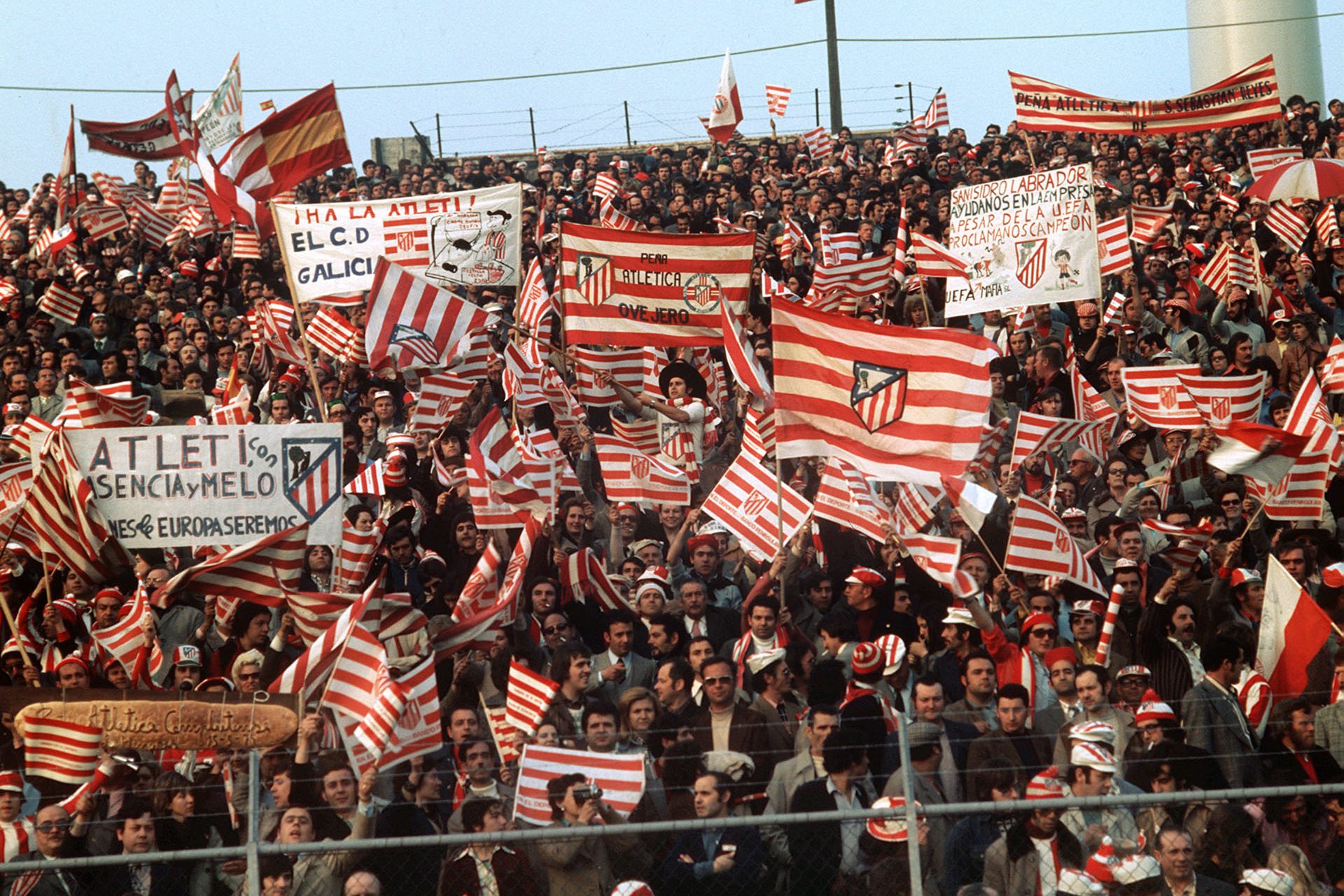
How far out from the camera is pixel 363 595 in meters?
8.84

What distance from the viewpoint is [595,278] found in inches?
532

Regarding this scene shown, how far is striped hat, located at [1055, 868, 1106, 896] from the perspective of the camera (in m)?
7.03

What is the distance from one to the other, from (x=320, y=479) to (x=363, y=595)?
167 cm

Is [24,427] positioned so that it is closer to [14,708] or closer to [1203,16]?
[14,708]

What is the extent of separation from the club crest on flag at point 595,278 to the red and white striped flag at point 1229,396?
14.2 ft

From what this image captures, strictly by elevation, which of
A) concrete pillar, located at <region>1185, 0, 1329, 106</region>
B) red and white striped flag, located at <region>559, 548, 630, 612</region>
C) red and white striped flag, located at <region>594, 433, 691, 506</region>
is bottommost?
red and white striped flag, located at <region>559, 548, 630, 612</region>

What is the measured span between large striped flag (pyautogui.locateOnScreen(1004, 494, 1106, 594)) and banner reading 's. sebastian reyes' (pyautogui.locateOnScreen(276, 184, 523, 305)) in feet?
18.3

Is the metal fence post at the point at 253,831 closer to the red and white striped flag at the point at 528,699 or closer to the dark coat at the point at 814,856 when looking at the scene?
the dark coat at the point at 814,856

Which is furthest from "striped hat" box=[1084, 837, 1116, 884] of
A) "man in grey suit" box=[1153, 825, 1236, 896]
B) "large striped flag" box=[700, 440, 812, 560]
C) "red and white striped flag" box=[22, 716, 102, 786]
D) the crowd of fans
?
"red and white striped flag" box=[22, 716, 102, 786]

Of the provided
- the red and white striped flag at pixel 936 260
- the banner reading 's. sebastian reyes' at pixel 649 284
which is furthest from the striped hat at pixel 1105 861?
the red and white striped flag at pixel 936 260

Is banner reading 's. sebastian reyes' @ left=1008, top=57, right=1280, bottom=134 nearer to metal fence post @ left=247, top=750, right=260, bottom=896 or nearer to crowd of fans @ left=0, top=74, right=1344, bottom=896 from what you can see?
crowd of fans @ left=0, top=74, right=1344, bottom=896

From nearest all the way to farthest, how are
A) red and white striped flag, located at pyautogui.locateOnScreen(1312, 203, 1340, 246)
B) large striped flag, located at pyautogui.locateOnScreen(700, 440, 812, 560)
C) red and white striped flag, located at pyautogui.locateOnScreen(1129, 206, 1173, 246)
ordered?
1. large striped flag, located at pyautogui.locateOnScreen(700, 440, 812, 560)
2. red and white striped flag, located at pyautogui.locateOnScreen(1312, 203, 1340, 246)
3. red and white striped flag, located at pyautogui.locateOnScreen(1129, 206, 1173, 246)

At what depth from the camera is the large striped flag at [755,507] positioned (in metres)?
10.9

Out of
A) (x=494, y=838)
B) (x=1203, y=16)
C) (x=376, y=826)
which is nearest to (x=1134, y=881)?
→ (x=494, y=838)
